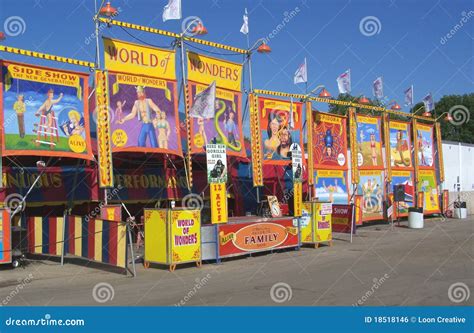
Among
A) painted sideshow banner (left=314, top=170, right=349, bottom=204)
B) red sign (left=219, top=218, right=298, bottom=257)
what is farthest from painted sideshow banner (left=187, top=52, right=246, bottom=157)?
painted sideshow banner (left=314, top=170, right=349, bottom=204)

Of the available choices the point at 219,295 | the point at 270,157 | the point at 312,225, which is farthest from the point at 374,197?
the point at 219,295

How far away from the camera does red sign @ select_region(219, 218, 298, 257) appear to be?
1655 centimetres

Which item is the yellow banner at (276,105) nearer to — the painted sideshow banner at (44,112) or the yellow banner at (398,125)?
the painted sideshow banner at (44,112)

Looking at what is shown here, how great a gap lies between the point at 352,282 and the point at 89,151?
9.11 meters

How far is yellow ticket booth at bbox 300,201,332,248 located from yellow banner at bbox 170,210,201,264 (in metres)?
5.14

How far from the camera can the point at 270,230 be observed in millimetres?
18094

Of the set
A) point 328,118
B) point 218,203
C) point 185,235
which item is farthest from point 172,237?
point 328,118

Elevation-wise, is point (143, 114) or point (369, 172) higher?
point (143, 114)

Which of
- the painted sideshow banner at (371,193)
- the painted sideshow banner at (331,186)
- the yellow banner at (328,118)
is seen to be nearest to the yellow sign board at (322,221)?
the painted sideshow banner at (331,186)

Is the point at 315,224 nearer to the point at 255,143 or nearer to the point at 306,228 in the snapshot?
the point at 306,228

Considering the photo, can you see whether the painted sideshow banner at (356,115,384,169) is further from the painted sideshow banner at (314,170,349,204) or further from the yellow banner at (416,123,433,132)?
the yellow banner at (416,123,433,132)

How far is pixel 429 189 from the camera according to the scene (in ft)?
119

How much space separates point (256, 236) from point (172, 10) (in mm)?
7939

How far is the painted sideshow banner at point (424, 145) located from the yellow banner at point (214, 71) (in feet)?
58.7
